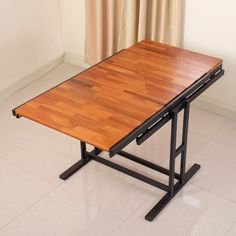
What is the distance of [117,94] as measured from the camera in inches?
112

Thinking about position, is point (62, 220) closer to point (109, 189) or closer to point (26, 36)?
point (109, 189)

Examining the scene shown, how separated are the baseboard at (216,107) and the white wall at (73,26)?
4.06 feet

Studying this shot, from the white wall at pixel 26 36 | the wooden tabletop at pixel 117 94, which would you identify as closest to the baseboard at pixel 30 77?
the white wall at pixel 26 36

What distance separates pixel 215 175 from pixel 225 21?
1085mm

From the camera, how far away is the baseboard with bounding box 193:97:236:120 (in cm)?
384

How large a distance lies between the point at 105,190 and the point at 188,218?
A: 0.56 metres

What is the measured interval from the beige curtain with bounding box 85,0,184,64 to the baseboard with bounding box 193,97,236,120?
0.51m

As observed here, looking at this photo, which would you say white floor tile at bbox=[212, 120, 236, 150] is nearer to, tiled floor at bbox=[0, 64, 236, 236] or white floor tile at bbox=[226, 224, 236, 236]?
tiled floor at bbox=[0, 64, 236, 236]

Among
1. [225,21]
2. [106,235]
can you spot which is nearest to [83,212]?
[106,235]

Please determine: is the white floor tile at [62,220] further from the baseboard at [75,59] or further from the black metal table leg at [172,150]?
the baseboard at [75,59]

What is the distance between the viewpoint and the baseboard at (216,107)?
3842mm

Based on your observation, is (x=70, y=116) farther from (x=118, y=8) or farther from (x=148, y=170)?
(x=118, y=8)

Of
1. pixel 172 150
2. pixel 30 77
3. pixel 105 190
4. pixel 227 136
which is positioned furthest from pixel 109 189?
pixel 30 77

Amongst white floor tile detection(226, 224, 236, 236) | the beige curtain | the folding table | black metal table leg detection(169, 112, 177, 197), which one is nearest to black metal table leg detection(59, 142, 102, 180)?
the folding table
